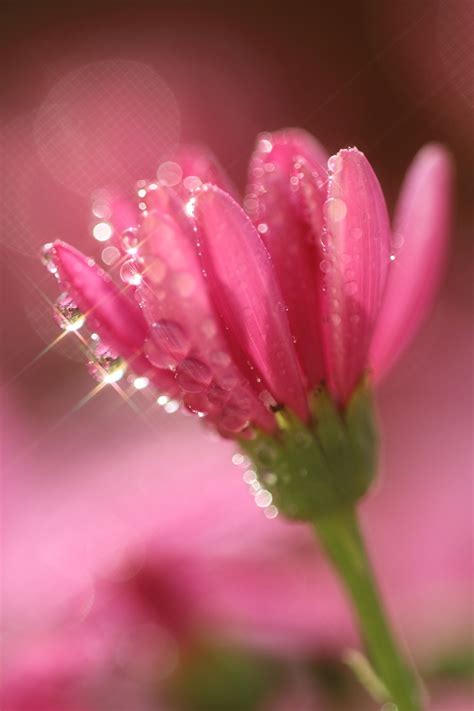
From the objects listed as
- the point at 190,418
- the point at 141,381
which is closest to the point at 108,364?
the point at 141,381

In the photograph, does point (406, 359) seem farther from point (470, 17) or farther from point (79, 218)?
point (79, 218)

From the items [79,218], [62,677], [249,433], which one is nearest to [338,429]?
[249,433]

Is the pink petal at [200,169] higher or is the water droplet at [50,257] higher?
the water droplet at [50,257]

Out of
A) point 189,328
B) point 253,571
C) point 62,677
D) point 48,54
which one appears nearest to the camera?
point 189,328

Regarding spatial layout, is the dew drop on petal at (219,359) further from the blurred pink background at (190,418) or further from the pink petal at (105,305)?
the blurred pink background at (190,418)

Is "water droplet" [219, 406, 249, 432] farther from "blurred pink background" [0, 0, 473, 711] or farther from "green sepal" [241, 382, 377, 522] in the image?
"blurred pink background" [0, 0, 473, 711]

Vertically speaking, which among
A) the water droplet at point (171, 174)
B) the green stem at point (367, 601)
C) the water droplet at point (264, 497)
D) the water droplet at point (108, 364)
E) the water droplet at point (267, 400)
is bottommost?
the green stem at point (367, 601)

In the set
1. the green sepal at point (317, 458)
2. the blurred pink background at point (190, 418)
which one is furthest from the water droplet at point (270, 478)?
the blurred pink background at point (190, 418)
